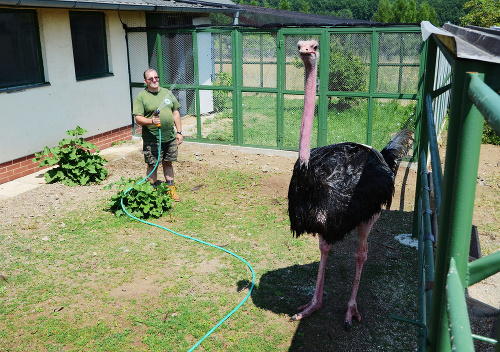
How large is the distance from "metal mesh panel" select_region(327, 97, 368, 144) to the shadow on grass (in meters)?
3.22

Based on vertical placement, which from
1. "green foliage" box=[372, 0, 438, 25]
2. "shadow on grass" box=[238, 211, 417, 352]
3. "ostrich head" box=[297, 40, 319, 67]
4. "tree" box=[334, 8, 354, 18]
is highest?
"tree" box=[334, 8, 354, 18]

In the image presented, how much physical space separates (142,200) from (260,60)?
4196 mm

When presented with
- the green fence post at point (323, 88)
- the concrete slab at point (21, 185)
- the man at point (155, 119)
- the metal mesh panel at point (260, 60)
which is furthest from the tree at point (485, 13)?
the concrete slab at point (21, 185)

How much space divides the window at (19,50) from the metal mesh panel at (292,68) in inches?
178

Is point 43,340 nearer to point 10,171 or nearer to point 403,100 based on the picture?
point 10,171

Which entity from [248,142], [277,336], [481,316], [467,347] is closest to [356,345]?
[277,336]

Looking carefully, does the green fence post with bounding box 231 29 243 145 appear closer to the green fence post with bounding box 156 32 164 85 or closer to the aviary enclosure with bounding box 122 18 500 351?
the aviary enclosure with bounding box 122 18 500 351

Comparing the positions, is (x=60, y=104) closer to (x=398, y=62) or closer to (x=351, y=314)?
(x=398, y=62)

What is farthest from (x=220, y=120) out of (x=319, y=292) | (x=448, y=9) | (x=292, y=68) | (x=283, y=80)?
(x=448, y=9)

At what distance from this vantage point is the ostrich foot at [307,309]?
4.45 meters

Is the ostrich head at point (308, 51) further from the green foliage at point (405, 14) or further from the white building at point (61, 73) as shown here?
the green foliage at point (405, 14)

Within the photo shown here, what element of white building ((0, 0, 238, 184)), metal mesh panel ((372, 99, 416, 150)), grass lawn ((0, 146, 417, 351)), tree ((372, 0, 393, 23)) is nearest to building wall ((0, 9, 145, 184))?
white building ((0, 0, 238, 184))

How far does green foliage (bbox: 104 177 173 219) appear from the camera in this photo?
6660 mm

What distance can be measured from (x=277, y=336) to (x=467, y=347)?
333cm
